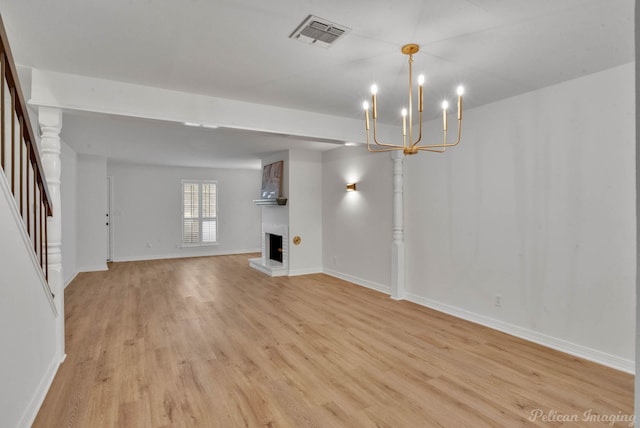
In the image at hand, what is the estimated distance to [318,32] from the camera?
2.17 m

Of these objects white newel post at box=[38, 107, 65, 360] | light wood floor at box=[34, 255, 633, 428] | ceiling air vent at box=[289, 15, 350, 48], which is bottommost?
light wood floor at box=[34, 255, 633, 428]

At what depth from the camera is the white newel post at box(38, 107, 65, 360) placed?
2.77m

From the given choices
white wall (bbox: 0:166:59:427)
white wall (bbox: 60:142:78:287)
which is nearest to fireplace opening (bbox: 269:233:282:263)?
white wall (bbox: 60:142:78:287)

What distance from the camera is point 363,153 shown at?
5574 mm

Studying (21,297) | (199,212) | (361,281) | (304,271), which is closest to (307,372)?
(21,297)

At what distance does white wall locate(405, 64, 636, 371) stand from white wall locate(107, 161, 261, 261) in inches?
251

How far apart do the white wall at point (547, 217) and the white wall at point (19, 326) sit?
3936 millimetres

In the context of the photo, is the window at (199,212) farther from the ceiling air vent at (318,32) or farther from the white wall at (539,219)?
the ceiling air vent at (318,32)

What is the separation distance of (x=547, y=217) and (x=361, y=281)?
306 cm

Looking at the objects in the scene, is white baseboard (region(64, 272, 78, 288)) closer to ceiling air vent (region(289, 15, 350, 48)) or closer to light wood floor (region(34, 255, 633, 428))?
light wood floor (region(34, 255, 633, 428))

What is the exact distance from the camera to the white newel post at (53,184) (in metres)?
2.77

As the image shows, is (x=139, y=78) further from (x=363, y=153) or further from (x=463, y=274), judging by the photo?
(x=463, y=274)

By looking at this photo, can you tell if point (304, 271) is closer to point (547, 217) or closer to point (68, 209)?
point (68, 209)

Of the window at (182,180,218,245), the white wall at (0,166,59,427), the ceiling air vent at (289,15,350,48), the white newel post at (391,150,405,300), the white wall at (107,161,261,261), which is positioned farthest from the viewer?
the window at (182,180,218,245)
